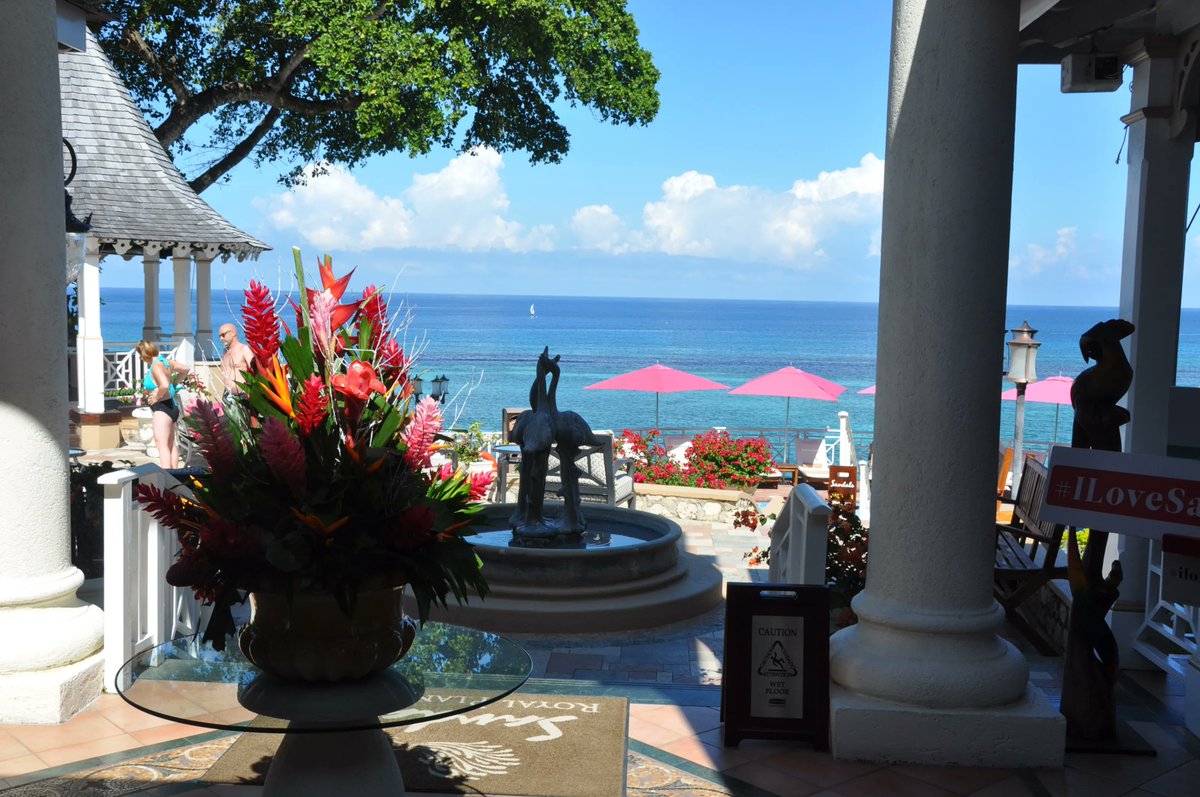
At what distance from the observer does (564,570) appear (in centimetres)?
800

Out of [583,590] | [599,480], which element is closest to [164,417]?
[599,480]

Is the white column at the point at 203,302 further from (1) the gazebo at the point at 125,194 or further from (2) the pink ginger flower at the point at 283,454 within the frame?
(2) the pink ginger flower at the point at 283,454

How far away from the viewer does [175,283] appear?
19.9 meters

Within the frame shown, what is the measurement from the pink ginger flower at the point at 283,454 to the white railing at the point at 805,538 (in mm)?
3159

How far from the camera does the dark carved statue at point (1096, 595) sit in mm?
4938

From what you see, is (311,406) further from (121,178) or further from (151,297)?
(151,297)

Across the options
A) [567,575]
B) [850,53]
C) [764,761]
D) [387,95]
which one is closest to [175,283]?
[387,95]

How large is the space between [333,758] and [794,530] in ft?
11.4

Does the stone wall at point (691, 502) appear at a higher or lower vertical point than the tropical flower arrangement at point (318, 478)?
lower

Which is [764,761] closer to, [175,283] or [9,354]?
[9,354]

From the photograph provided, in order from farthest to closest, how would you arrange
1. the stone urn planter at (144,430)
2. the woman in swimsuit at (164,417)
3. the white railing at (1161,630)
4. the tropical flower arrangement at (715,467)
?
the stone urn planter at (144,430), the tropical flower arrangement at (715,467), the woman in swimsuit at (164,417), the white railing at (1161,630)

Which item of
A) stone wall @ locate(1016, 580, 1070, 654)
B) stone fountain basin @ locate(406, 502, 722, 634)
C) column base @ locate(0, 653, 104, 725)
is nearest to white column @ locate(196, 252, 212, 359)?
stone fountain basin @ locate(406, 502, 722, 634)

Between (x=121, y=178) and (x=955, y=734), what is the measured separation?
18188mm

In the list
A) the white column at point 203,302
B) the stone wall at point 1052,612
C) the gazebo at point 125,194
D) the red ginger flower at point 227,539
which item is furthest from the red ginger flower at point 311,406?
the white column at point 203,302
